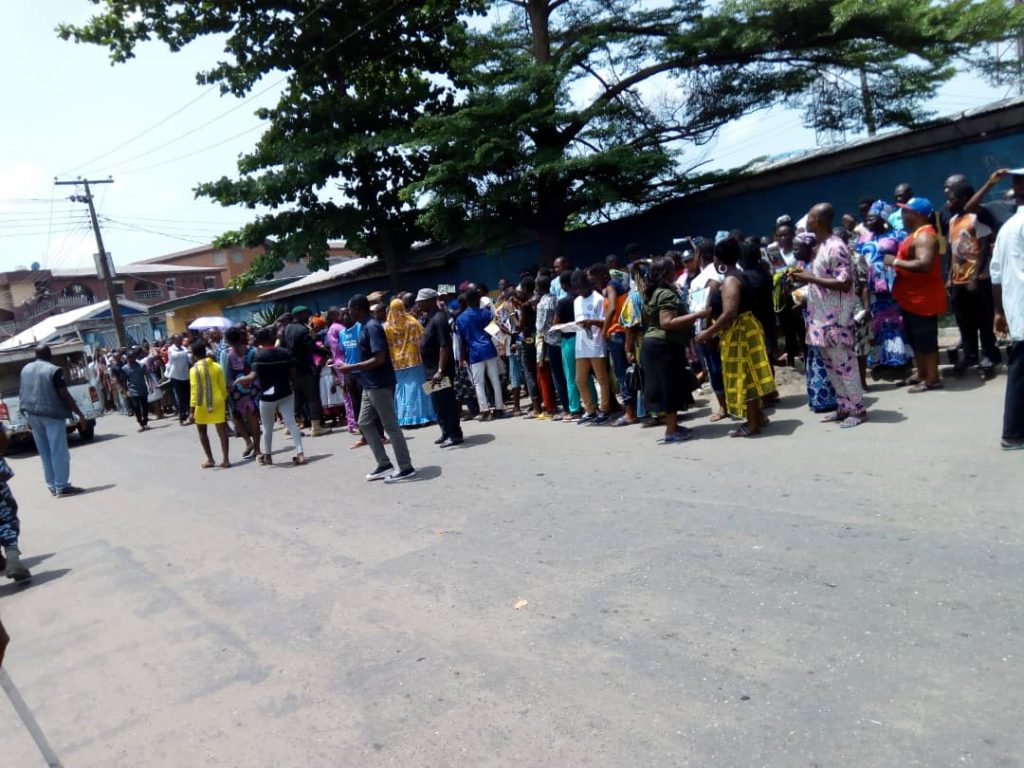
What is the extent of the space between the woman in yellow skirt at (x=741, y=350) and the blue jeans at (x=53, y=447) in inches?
336

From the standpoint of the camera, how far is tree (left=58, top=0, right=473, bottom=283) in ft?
60.8

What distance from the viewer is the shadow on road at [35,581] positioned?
277 inches

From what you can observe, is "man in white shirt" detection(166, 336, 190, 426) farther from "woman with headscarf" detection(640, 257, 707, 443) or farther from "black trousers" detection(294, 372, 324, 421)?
"woman with headscarf" detection(640, 257, 707, 443)

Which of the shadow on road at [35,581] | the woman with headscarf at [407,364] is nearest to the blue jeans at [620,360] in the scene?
the woman with headscarf at [407,364]

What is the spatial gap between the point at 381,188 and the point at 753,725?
18.6 metres

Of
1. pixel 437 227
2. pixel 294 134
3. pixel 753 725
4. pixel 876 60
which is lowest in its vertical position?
pixel 753 725

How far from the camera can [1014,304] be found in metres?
5.80

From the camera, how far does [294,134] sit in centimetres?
1905

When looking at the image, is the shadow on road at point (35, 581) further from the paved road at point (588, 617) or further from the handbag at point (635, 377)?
the handbag at point (635, 377)

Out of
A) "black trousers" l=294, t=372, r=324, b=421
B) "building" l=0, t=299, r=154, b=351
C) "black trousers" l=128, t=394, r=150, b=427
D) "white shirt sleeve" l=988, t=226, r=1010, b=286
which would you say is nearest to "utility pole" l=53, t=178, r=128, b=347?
"building" l=0, t=299, r=154, b=351

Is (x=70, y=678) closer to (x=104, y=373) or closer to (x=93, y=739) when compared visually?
(x=93, y=739)

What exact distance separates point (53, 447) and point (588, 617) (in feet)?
30.8

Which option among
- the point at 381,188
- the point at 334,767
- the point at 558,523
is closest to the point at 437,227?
the point at 381,188

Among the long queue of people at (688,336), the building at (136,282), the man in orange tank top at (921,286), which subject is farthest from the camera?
the building at (136,282)
